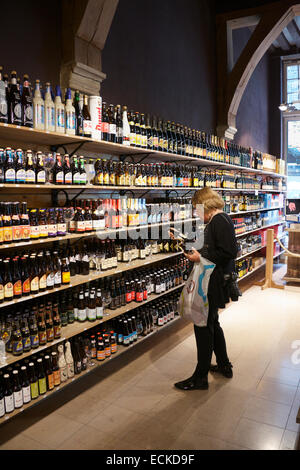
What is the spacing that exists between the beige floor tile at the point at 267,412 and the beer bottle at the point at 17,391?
164 centimetres

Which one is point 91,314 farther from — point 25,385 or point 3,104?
point 3,104

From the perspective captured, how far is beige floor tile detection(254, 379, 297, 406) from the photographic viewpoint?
9.78 feet

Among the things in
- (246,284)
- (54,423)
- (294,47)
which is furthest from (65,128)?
(294,47)

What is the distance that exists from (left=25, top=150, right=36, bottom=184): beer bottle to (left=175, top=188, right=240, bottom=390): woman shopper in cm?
134

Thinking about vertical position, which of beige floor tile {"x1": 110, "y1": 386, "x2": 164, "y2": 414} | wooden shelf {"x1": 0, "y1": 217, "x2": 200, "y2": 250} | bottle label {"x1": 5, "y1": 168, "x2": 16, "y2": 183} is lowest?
beige floor tile {"x1": 110, "y1": 386, "x2": 164, "y2": 414}

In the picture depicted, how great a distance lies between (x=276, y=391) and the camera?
10.2ft

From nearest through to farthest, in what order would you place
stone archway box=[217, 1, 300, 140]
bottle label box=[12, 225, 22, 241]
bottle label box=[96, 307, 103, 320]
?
A: 1. bottle label box=[12, 225, 22, 241]
2. bottle label box=[96, 307, 103, 320]
3. stone archway box=[217, 1, 300, 140]

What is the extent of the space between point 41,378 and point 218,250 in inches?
66.1

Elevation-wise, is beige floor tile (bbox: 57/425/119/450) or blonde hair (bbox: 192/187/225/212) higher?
blonde hair (bbox: 192/187/225/212)

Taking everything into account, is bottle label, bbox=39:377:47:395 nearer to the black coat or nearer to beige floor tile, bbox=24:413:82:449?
beige floor tile, bbox=24:413:82:449

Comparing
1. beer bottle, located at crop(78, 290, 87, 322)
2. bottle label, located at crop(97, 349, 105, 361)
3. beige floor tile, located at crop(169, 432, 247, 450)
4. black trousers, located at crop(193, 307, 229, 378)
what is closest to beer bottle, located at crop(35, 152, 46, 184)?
beer bottle, located at crop(78, 290, 87, 322)

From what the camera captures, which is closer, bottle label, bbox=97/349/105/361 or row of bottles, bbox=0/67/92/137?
row of bottles, bbox=0/67/92/137

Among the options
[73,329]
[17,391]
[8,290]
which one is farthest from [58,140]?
[17,391]

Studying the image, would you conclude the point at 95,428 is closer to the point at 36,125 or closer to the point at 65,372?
the point at 65,372
